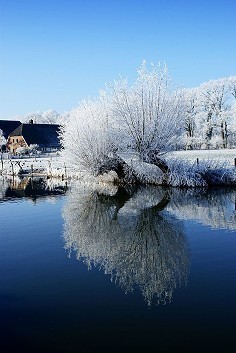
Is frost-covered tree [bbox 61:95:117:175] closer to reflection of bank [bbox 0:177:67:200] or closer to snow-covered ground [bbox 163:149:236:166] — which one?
reflection of bank [bbox 0:177:67:200]

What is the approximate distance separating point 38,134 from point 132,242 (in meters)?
73.0

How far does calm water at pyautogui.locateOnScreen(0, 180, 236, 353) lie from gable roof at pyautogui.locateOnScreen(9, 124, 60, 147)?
6274 cm

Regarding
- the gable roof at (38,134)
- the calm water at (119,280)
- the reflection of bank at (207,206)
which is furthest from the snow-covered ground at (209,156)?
the gable roof at (38,134)

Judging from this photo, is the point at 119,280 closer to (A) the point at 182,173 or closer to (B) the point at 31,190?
(A) the point at 182,173

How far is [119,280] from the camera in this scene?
11.0 metres

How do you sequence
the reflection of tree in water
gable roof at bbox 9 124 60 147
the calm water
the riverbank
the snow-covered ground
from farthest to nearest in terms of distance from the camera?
gable roof at bbox 9 124 60 147, the snow-covered ground, the riverbank, the reflection of tree in water, the calm water

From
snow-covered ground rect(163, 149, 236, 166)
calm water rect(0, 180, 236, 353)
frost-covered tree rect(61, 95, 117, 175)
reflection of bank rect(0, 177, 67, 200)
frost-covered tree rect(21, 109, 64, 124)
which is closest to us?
calm water rect(0, 180, 236, 353)

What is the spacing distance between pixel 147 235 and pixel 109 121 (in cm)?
1747

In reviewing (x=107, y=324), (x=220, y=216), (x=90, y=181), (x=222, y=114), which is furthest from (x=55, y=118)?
(x=107, y=324)

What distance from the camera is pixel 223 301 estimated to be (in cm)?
941

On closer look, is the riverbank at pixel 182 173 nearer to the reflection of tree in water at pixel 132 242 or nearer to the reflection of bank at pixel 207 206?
the reflection of bank at pixel 207 206

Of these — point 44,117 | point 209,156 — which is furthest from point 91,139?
point 44,117

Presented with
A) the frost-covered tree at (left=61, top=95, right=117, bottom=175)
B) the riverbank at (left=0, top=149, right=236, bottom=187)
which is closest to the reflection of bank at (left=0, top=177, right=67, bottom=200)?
the frost-covered tree at (left=61, top=95, right=117, bottom=175)

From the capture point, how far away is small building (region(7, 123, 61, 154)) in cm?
8175
